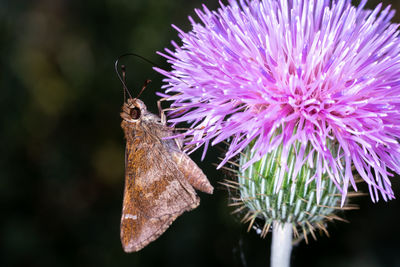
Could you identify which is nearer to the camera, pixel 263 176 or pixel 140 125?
pixel 263 176

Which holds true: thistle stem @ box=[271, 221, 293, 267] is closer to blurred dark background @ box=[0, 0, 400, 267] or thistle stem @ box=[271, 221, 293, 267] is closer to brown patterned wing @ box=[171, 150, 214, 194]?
brown patterned wing @ box=[171, 150, 214, 194]

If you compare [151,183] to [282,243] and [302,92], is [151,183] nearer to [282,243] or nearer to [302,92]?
[282,243]

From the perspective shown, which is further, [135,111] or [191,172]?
[135,111]

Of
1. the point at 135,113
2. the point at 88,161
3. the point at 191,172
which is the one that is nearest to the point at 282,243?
the point at 191,172

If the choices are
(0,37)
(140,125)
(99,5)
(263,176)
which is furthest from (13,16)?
(263,176)

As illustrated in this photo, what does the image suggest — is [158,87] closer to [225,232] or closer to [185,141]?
[225,232]

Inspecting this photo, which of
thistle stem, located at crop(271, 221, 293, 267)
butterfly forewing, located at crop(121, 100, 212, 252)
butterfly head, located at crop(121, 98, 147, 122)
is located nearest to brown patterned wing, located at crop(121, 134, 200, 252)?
butterfly forewing, located at crop(121, 100, 212, 252)

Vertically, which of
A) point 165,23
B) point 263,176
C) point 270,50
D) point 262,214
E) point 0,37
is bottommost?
point 262,214

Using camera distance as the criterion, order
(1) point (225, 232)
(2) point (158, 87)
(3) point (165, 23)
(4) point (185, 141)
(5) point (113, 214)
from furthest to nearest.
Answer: (3) point (165, 23) < (2) point (158, 87) < (5) point (113, 214) < (1) point (225, 232) < (4) point (185, 141)
